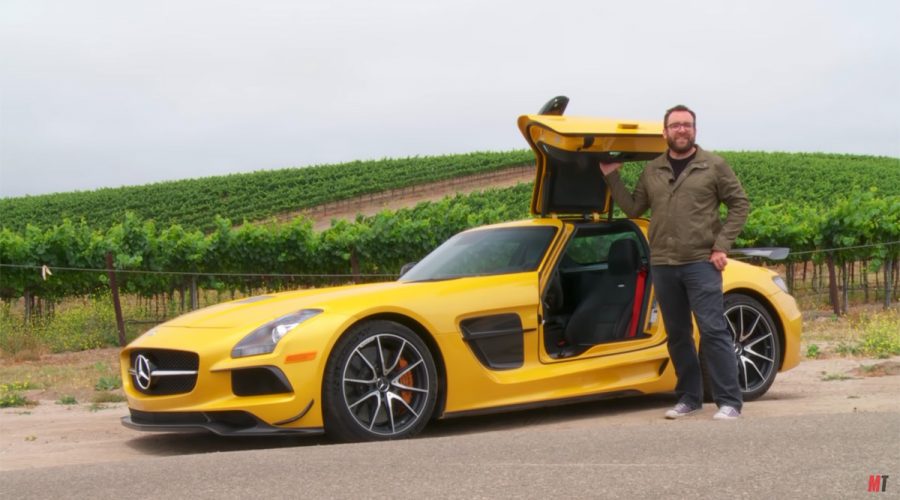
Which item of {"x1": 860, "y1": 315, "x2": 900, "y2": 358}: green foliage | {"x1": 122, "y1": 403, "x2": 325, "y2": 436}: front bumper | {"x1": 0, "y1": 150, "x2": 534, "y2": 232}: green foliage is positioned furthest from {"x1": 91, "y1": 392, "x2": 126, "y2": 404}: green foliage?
{"x1": 0, "y1": 150, "x2": 534, "y2": 232}: green foliage

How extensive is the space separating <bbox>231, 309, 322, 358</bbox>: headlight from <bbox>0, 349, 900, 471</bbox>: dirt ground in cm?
78

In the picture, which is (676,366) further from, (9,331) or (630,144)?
(9,331)

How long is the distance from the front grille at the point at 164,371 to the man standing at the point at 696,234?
3137 millimetres

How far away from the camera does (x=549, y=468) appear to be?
16.1 ft

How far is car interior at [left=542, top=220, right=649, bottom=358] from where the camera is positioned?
8211 mm

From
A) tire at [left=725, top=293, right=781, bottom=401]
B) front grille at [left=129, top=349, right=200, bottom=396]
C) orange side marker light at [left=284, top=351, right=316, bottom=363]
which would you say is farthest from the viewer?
tire at [left=725, top=293, right=781, bottom=401]

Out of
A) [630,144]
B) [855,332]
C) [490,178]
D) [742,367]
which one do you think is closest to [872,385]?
[742,367]

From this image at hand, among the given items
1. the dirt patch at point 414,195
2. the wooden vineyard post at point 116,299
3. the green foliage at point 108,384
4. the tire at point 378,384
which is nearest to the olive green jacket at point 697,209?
the tire at point 378,384

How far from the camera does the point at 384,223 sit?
24.3m

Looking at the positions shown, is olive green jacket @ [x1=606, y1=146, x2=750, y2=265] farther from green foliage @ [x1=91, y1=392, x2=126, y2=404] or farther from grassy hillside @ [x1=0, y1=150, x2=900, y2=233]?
grassy hillside @ [x1=0, y1=150, x2=900, y2=233]

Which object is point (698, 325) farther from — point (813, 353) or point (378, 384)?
point (813, 353)

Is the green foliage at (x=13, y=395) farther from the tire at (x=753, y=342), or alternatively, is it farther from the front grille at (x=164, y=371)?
the tire at (x=753, y=342)

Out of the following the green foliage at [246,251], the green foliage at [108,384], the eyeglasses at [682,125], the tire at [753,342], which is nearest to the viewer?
the eyeglasses at [682,125]

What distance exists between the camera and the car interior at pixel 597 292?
821 cm
